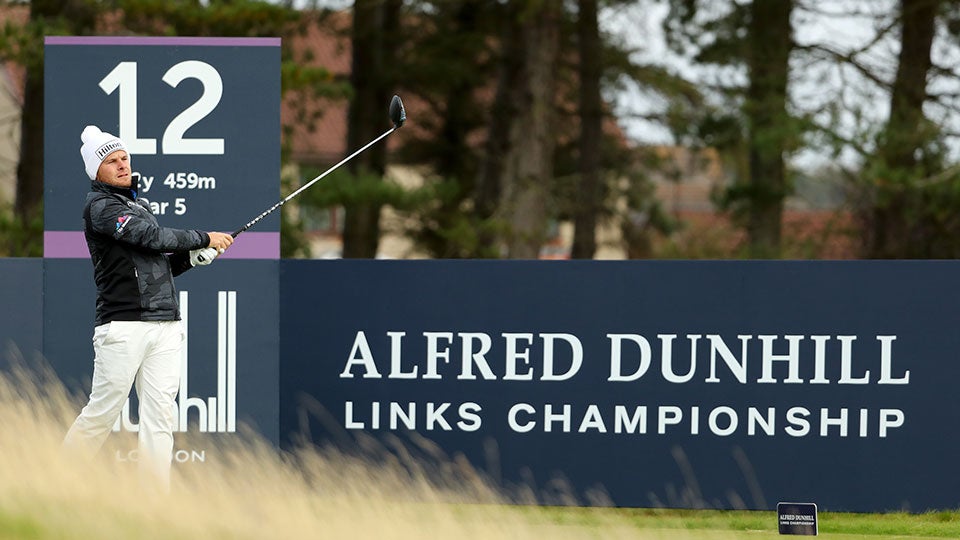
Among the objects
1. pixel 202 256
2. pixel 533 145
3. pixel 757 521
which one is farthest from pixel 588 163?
pixel 202 256

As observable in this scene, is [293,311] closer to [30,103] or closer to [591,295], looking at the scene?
[591,295]

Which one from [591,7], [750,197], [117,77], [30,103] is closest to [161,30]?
[30,103]

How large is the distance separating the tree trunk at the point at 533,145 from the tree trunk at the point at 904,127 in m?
4.97

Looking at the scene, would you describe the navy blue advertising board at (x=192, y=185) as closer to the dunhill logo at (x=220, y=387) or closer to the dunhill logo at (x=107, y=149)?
the dunhill logo at (x=220, y=387)

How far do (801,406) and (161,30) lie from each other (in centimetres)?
1323

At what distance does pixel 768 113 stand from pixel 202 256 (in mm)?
14338

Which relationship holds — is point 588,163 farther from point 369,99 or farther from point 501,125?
point 369,99

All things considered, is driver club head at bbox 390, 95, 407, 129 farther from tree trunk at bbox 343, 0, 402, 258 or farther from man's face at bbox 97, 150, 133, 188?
tree trunk at bbox 343, 0, 402, 258

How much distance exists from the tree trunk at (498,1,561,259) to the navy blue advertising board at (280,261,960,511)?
11.9 meters

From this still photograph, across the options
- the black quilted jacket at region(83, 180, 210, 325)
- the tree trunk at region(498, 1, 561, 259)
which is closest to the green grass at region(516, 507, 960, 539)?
the black quilted jacket at region(83, 180, 210, 325)

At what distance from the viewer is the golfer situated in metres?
6.73

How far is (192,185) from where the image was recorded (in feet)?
25.9

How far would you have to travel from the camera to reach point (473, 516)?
285 inches

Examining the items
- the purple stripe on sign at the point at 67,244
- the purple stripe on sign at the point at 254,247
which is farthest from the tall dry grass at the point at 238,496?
the purple stripe on sign at the point at 254,247
